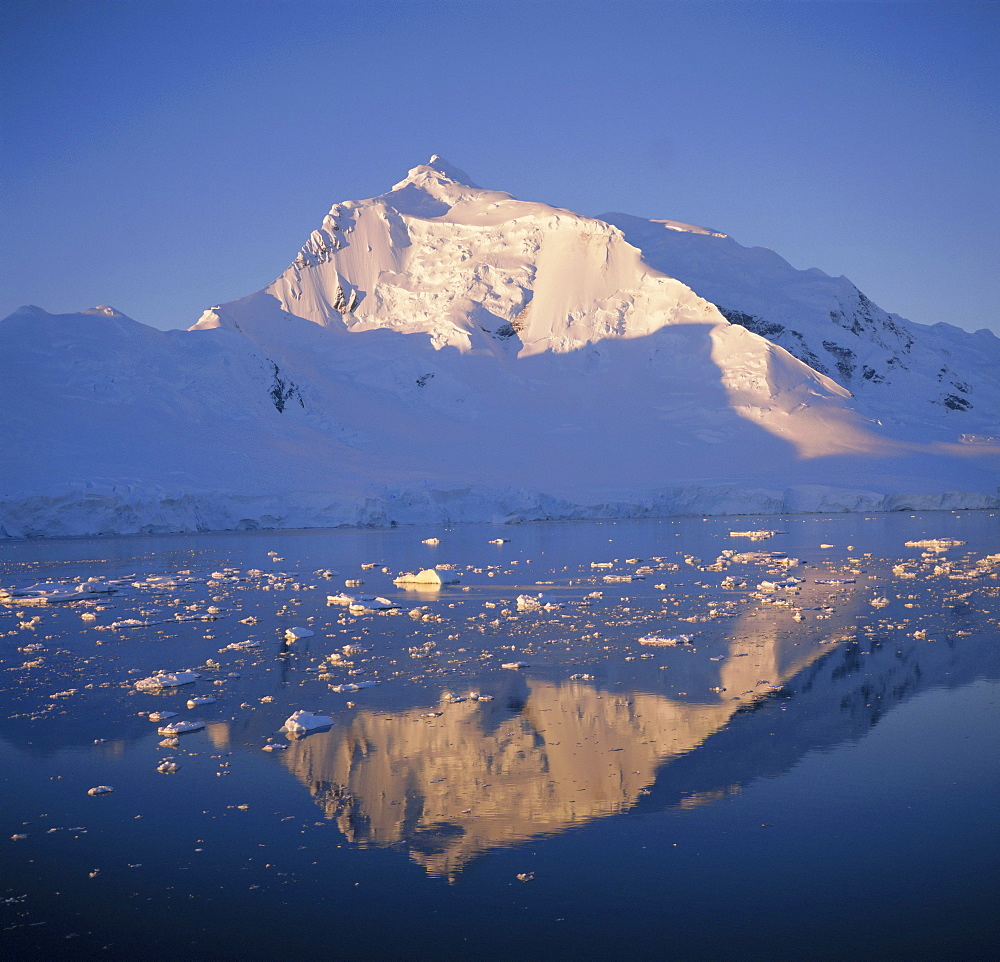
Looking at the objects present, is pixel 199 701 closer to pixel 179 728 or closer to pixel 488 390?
pixel 179 728

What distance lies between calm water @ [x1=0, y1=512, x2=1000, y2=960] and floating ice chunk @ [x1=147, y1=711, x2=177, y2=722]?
156 millimetres

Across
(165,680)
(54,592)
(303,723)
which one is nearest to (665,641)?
(303,723)

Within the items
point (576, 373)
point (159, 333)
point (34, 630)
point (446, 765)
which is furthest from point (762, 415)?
point (446, 765)

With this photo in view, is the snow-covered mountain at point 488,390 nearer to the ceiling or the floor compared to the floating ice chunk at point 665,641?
nearer to the ceiling

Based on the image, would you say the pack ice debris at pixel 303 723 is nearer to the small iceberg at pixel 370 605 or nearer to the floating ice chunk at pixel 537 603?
the small iceberg at pixel 370 605

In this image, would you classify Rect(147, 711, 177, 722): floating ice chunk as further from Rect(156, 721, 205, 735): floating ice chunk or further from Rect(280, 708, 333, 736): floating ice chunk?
Rect(280, 708, 333, 736): floating ice chunk

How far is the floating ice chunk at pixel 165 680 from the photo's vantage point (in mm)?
11328

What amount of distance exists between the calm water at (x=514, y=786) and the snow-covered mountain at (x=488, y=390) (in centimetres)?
3257

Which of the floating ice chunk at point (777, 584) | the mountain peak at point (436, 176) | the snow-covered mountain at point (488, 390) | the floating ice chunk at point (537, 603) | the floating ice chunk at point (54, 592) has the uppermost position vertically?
the mountain peak at point (436, 176)

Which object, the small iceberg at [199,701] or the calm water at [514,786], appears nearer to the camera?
the calm water at [514,786]

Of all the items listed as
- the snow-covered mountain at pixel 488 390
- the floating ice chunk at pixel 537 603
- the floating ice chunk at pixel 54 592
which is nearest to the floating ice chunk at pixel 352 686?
the floating ice chunk at pixel 537 603

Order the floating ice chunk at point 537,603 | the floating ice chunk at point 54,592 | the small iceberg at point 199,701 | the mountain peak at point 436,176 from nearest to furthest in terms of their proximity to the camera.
Result: the small iceberg at point 199,701, the floating ice chunk at point 537,603, the floating ice chunk at point 54,592, the mountain peak at point 436,176

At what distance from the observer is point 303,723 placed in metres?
9.39

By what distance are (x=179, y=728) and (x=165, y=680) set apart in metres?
2.26
